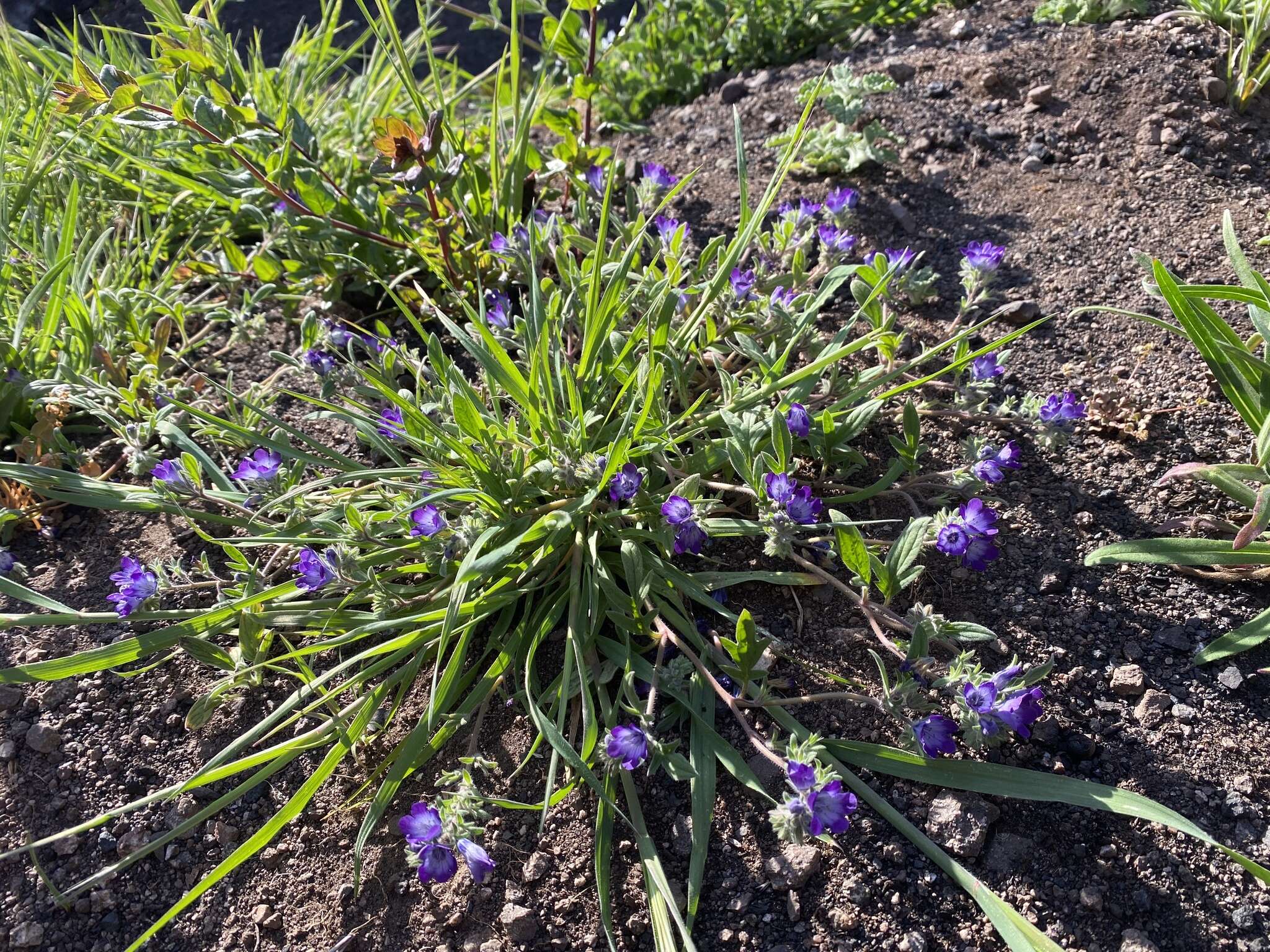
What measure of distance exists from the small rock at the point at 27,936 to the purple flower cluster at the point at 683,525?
4.21 feet

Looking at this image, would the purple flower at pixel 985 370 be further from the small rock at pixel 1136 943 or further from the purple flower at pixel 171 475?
the purple flower at pixel 171 475

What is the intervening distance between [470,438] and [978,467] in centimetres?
98

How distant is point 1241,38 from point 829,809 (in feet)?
8.54

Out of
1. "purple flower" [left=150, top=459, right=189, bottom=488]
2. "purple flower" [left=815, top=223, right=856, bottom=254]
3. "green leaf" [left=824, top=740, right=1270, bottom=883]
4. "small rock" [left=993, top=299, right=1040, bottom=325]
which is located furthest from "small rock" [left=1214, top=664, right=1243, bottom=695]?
"purple flower" [left=150, top=459, right=189, bottom=488]

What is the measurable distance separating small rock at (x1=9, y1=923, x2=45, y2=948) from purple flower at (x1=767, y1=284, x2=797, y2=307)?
1781mm

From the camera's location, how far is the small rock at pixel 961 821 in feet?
5.00

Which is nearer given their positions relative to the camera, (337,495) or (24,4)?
(337,495)

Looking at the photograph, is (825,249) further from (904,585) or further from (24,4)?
(24,4)

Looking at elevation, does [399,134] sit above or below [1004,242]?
above

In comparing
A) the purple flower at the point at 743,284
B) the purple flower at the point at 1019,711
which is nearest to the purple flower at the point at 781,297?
the purple flower at the point at 743,284

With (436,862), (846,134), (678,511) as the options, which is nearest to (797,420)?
(678,511)

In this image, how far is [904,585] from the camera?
1670 millimetres

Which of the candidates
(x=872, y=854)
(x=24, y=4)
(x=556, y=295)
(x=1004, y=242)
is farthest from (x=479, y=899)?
(x=24, y=4)

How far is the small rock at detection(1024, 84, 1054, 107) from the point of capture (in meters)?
2.68
